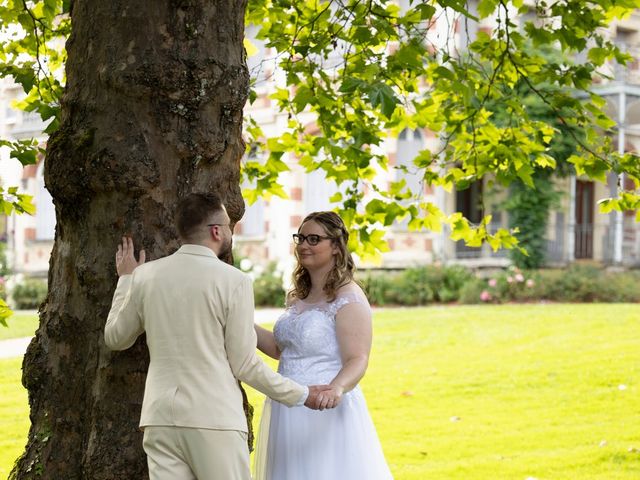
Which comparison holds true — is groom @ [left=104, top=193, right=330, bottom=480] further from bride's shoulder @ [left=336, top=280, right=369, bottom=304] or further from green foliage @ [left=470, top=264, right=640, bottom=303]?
green foliage @ [left=470, top=264, right=640, bottom=303]

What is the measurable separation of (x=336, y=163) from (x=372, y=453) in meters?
3.45

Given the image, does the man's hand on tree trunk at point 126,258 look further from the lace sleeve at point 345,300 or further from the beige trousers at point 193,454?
the lace sleeve at point 345,300

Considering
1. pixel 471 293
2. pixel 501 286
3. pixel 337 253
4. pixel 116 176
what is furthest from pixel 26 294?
pixel 116 176

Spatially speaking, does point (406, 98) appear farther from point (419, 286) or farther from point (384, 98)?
point (419, 286)

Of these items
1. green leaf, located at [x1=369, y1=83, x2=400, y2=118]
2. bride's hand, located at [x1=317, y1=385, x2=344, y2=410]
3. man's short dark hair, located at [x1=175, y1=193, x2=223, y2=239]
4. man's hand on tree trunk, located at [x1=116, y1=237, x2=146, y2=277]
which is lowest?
bride's hand, located at [x1=317, y1=385, x2=344, y2=410]

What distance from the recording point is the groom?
3699 mm

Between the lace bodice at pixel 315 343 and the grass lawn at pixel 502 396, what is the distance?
134 inches

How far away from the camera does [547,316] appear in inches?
642

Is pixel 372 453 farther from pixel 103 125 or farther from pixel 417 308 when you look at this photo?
pixel 417 308

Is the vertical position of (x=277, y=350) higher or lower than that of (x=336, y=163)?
lower

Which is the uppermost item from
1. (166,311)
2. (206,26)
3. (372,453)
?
(206,26)

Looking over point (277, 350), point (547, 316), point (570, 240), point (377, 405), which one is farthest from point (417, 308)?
point (277, 350)

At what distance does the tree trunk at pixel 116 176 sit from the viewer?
4.34m

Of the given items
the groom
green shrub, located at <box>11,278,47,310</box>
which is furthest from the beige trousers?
green shrub, located at <box>11,278,47,310</box>
